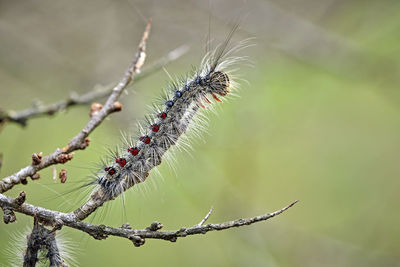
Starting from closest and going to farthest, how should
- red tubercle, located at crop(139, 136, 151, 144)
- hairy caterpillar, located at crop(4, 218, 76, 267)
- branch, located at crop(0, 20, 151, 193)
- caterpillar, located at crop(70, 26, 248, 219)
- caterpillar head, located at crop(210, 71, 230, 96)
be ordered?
branch, located at crop(0, 20, 151, 193), hairy caterpillar, located at crop(4, 218, 76, 267), caterpillar, located at crop(70, 26, 248, 219), red tubercle, located at crop(139, 136, 151, 144), caterpillar head, located at crop(210, 71, 230, 96)

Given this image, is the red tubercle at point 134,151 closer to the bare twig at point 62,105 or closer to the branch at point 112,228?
the bare twig at point 62,105

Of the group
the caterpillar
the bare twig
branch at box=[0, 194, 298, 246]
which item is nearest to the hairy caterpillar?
branch at box=[0, 194, 298, 246]

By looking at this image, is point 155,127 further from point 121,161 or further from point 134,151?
point 121,161

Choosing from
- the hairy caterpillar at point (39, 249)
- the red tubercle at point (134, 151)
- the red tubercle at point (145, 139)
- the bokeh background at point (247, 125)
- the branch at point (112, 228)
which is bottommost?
the branch at point (112, 228)

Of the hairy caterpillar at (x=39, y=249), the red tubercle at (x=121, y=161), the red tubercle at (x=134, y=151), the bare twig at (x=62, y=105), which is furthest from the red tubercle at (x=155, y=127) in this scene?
the hairy caterpillar at (x=39, y=249)

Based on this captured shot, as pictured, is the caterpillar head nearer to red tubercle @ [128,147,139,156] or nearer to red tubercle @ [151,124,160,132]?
red tubercle @ [151,124,160,132]

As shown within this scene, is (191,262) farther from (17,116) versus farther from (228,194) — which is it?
(17,116)

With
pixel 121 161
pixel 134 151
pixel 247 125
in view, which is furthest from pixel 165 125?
pixel 247 125
